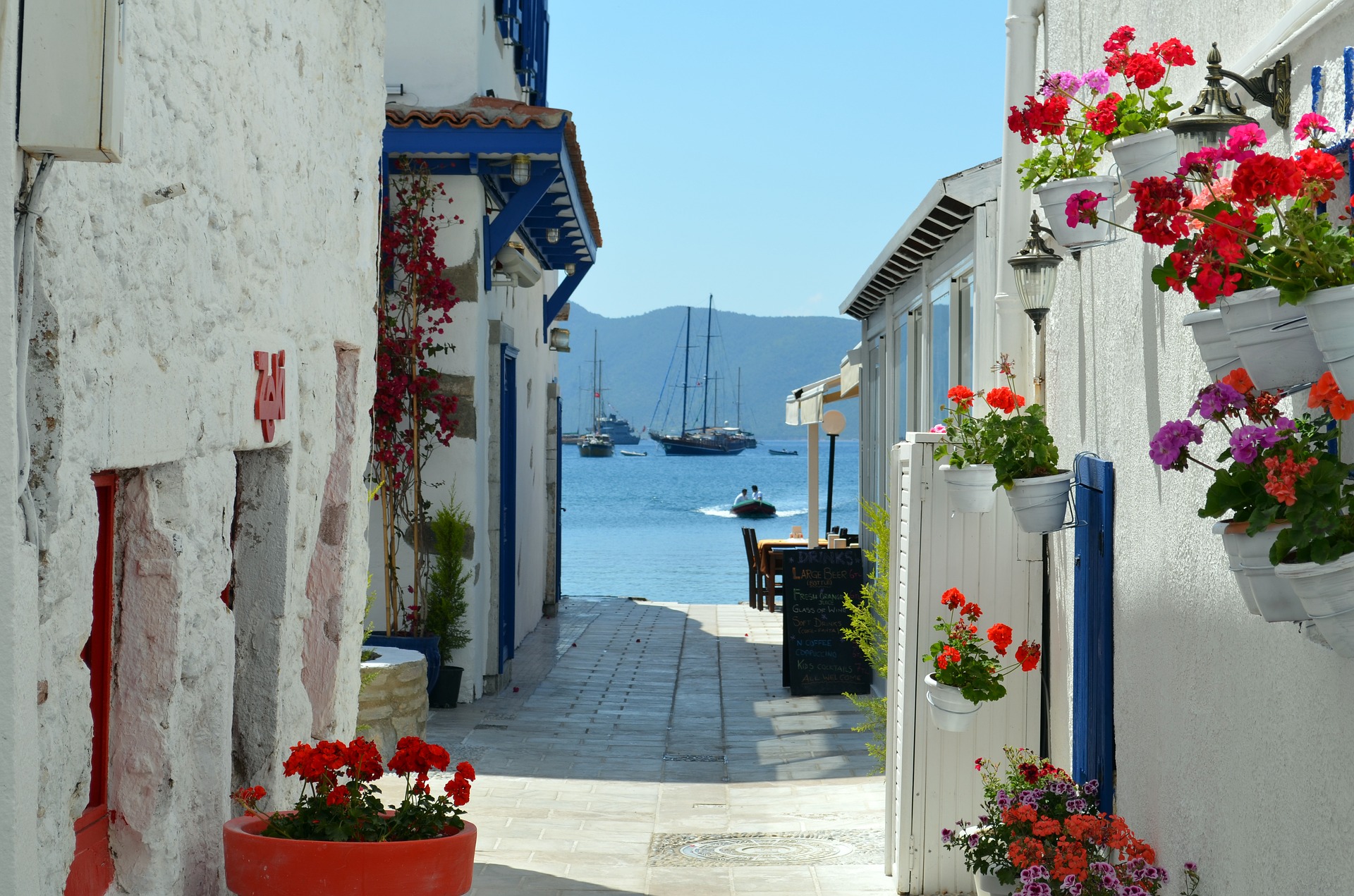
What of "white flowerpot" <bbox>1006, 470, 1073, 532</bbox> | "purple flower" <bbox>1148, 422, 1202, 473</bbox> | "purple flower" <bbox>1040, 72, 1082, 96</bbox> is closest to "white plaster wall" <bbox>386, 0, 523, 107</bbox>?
"white flowerpot" <bbox>1006, 470, 1073, 532</bbox>

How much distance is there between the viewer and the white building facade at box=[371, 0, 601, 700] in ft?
31.0

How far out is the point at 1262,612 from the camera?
2312 mm

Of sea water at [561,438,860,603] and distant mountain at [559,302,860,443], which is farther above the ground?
distant mountain at [559,302,860,443]

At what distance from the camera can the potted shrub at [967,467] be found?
16.4ft

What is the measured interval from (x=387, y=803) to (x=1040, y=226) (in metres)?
4.34

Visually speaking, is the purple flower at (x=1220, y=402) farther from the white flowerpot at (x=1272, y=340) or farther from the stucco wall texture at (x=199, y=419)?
the stucco wall texture at (x=199, y=419)

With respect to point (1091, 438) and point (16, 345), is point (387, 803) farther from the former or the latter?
point (16, 345)

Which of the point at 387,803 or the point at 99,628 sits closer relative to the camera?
the point at 99,628

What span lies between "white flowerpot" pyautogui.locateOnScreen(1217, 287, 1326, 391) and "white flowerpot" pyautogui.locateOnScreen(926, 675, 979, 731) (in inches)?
126

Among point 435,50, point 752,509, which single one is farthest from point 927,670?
point 752,509

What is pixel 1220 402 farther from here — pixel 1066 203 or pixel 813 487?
pixel 813 487

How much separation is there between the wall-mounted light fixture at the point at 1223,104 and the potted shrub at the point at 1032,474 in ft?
5.59

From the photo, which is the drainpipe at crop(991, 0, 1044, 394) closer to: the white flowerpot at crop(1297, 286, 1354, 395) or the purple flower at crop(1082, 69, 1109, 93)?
the purple flower at crop(1082, 69, 1109, 93)

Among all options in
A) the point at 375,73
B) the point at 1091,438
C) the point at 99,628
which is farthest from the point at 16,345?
the point at 1091,438
